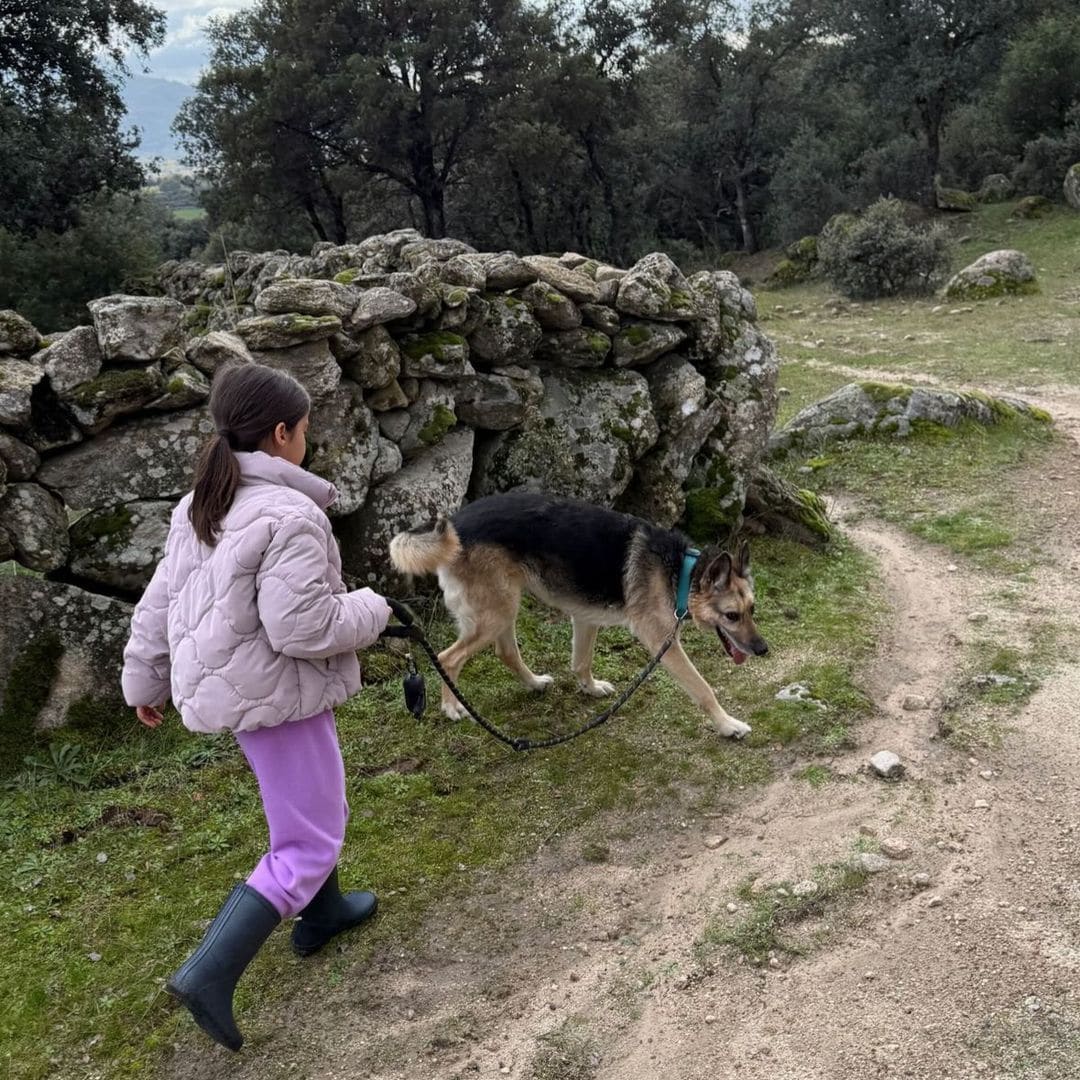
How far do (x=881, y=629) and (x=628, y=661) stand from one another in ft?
6.73

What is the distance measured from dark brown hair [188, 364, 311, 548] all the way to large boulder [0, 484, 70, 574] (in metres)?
2.64

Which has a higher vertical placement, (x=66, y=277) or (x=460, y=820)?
(x=66, y=277)

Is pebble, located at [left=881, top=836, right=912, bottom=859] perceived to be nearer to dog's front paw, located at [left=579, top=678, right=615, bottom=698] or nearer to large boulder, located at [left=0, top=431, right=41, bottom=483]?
dog's front paw, located at [left=579, top=678, right=615, bottom=698]

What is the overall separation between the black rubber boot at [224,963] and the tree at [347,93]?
1107 inches

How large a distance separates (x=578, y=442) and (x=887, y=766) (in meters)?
3.82

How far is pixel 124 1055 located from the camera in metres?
3.55

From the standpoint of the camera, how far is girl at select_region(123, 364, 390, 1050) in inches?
127

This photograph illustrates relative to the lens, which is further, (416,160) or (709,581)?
(416,160)

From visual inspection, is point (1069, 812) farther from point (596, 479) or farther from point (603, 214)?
point (603, 214)

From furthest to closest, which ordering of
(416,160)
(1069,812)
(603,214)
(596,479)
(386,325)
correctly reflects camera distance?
(603,214)
(416,160)
(596,479)
(386,325)
(1069,812)

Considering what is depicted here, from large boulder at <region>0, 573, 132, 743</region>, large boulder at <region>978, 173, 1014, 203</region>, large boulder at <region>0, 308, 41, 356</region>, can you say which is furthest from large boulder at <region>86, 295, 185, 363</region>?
large boulder at <region>978, 173, 1014, 203</region>

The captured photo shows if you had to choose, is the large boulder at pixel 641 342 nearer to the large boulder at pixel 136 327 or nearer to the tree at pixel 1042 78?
the large boulder at pixel 136 327

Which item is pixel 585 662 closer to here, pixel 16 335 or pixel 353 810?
pixel 353 810

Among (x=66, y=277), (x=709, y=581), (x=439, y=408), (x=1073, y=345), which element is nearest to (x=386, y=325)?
(x=439, y=408)
